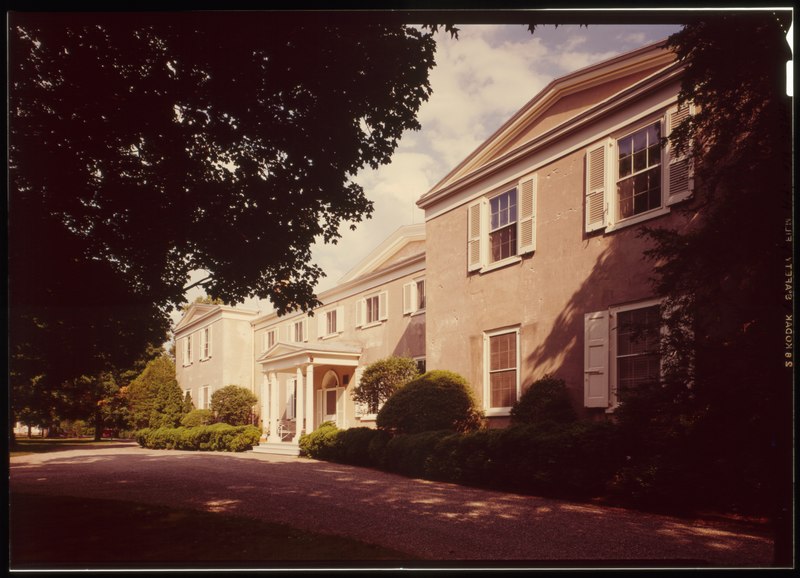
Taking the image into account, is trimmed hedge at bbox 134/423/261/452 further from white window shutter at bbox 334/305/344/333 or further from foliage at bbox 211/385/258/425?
white window shutter at bbox 334/305/344/333

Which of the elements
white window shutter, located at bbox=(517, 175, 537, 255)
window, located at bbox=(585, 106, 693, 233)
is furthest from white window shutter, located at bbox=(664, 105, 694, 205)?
white window shutter, located at bbox=(517, 175, 537, 255)

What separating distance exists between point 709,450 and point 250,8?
645cm

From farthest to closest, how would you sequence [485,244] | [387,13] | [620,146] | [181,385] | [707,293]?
[181,385], [485,244], [620,146], [707,293], [387,13]

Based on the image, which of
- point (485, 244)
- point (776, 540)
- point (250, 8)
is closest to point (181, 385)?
point (485, 244)

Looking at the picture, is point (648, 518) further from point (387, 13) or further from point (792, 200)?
point (387, 13)

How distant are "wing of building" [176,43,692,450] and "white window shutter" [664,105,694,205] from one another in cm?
2

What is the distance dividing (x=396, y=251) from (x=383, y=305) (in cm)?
158

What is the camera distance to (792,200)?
16.9ft

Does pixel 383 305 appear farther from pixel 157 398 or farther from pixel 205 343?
pixel 157 398

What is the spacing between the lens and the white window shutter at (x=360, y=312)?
15.5 m

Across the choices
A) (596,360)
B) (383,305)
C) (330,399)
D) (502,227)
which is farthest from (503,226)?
(330,399)

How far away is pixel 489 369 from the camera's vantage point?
9922 millimetres

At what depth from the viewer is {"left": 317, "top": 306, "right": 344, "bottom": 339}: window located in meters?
16.5

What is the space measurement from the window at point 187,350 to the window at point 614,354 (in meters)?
7.20
